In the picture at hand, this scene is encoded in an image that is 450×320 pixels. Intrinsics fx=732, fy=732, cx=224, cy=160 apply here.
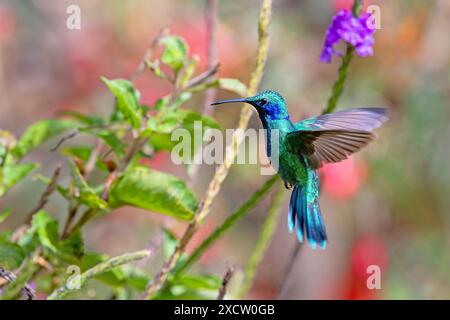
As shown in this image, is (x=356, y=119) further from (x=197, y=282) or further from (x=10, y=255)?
(x=10, y=255)

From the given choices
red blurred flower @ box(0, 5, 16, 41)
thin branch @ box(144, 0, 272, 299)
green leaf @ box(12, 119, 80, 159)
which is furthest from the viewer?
red blurred flower @ box(0, 5, 16, 41)

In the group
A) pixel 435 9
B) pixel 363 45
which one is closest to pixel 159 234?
pixel 363 45

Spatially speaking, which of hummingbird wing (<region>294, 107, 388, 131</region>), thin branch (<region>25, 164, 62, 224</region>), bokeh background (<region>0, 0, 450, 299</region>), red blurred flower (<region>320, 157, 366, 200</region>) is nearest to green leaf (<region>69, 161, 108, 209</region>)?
thin branch (<region>25, 164, 62, 224</region>)

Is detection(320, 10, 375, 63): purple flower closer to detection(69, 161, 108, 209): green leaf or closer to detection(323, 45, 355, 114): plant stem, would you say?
detection(323, 45, 355, 114): plant stem

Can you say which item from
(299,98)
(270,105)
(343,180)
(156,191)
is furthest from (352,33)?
(343,180)

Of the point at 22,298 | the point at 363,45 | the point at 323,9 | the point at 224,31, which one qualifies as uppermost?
the point at 323,9
